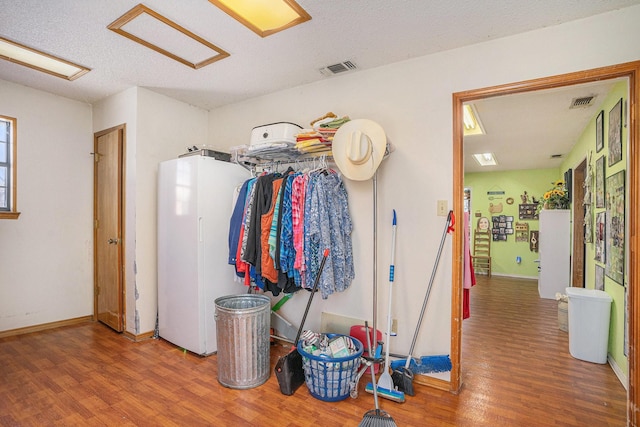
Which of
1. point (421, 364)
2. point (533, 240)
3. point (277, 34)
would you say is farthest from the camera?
→ point (533, 240)

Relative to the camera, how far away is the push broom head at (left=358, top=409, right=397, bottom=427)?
1707mm

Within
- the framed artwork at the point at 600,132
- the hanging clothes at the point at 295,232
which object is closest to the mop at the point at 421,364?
the hanging clothes at the point at 295,232

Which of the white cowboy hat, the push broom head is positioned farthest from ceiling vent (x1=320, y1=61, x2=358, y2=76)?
the push broom head

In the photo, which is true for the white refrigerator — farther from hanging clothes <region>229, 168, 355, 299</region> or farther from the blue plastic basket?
the blue plastic basket

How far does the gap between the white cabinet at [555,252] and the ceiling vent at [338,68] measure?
4238mm

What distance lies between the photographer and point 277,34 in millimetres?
2123

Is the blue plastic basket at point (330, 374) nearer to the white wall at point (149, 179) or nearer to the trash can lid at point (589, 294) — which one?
the white wall at point (149, 179)

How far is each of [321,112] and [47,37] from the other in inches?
78.7

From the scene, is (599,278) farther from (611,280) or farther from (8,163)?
(8,163)

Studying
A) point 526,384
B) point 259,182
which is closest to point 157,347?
point 259,182

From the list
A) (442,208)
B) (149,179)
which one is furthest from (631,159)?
(149,179)

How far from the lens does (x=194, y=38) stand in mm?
A: 2188

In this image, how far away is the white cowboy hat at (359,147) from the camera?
2199 mm

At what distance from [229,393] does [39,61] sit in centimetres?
306
